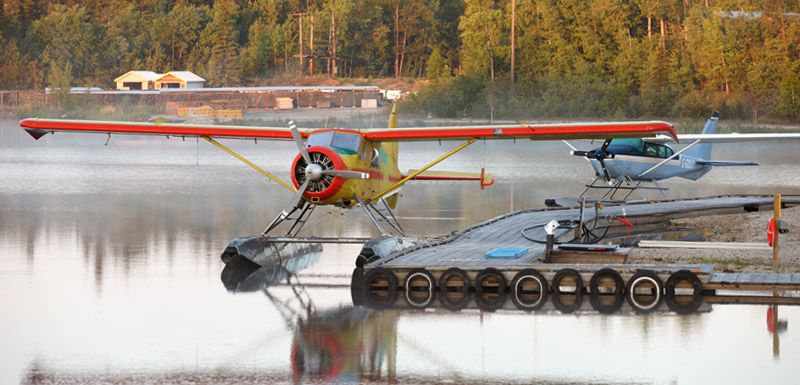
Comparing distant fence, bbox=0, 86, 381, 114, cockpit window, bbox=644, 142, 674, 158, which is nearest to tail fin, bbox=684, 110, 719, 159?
cockpit window, bbox=644, 142, 674, 158

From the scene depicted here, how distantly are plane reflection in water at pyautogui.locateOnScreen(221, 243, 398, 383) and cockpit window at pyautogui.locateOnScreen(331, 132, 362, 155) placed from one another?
138 cm

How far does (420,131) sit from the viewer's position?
12.0 m

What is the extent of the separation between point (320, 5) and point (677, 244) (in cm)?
6892

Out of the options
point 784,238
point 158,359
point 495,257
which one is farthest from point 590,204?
point 158,359

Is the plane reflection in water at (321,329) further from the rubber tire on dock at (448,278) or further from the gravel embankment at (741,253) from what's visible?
the gravel embankment at (741,253)

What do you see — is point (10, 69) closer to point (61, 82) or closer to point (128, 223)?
point (61, 82)

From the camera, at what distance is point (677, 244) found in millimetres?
11453

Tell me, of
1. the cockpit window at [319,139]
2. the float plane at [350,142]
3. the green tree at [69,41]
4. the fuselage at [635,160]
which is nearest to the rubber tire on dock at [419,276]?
the float plane at [350,142]

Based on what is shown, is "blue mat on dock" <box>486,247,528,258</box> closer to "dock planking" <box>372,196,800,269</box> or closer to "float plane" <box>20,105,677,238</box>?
"dock planking" <box>372,196,800,269</box>

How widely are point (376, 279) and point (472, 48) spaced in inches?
1854

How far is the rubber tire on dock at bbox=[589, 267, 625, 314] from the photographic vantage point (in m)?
9.05

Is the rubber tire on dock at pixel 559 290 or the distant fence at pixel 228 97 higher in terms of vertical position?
the distant fence at pixel 228 97

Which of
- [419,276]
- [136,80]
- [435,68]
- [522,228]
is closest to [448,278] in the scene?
[419,276]

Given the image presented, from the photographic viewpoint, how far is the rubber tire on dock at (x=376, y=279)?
9.25 metres
